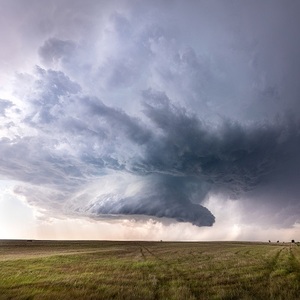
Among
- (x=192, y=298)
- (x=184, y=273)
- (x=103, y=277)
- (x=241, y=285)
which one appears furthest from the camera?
(x=184, y=273)

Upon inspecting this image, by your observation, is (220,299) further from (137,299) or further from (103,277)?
(103,277)

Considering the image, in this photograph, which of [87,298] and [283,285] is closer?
[87,298]

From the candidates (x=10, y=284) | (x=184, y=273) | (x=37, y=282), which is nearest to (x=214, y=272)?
(x=184, y=273)

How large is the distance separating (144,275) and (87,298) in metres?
9.43

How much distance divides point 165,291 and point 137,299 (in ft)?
8.54

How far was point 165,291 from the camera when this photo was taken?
20.6 meters

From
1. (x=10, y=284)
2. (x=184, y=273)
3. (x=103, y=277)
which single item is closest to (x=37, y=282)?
(x=10, y=284)

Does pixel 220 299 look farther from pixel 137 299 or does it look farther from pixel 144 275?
pixel 144 275

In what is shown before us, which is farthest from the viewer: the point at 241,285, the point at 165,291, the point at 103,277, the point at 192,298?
the point at 103,277

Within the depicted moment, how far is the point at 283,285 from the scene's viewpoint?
22.6 m

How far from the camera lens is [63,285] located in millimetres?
23094

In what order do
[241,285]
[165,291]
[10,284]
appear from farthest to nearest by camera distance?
[10,284] → [241,285] → [165,291]

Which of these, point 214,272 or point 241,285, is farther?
point 214,272

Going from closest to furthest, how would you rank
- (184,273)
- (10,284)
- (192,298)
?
(192,298), (10,284), (184,273)
